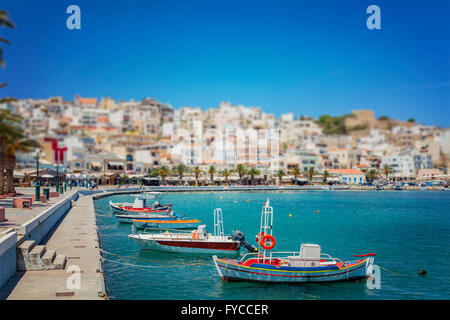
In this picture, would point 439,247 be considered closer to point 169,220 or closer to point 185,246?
point 185,246

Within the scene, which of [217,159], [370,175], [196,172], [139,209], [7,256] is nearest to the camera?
[7,256]

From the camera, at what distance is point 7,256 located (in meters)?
15.4

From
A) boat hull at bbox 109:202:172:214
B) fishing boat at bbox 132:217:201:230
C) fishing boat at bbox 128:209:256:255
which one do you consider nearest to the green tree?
boat hull at bbox 109:202:172:214

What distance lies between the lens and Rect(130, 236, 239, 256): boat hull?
26.9 m

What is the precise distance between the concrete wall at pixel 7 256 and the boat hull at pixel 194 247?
37.9ft

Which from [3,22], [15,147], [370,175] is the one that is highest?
[3,22]

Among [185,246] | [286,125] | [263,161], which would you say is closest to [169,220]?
[185,246]

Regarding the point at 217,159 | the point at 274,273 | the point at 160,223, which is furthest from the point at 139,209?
the point at 217,159

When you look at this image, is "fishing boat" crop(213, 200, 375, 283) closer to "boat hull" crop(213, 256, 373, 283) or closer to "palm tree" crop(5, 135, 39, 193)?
"boat hull" crop(213, 256, 373, 283)

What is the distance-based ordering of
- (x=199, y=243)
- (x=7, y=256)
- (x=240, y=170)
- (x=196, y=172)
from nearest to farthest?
(x=7, y=256) < (x=199, y=243) < (x=196, y=172) < (x=240, y=170)

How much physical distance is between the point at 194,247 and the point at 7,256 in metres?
13.1

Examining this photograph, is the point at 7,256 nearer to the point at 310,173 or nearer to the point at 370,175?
the point at 310,173

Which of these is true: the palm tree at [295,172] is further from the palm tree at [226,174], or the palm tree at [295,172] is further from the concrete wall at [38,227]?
the concrete wall at [38,227]

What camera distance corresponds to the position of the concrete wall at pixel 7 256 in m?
14.5
